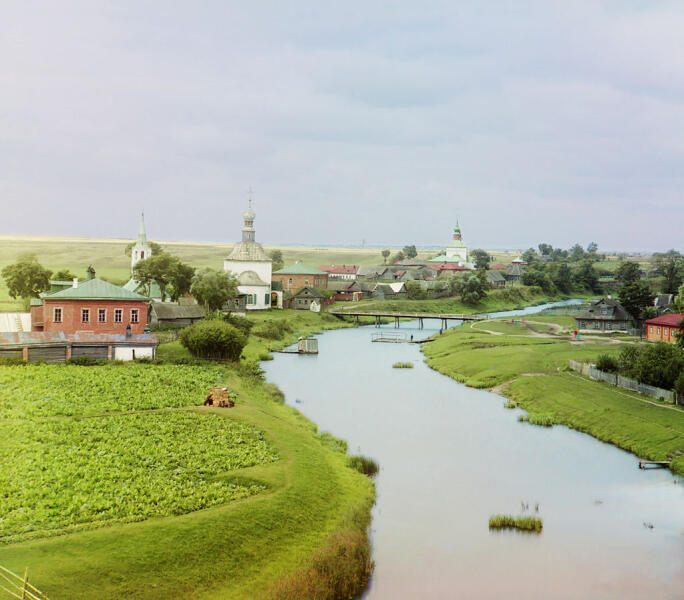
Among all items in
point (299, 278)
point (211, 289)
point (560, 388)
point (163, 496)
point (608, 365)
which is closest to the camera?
point (163, 496)

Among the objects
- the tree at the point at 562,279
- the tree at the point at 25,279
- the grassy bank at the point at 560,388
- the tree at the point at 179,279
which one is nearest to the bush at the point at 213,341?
the grassy bank at the point at 560,388

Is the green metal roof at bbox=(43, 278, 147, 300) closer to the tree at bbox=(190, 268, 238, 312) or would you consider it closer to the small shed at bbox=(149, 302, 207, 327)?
the small shed at bbox=(149, 302, 207, 327)

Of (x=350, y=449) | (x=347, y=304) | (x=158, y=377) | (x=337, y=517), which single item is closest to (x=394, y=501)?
(x=337, y=517)

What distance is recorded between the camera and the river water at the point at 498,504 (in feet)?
78.9

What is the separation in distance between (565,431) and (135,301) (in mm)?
34733

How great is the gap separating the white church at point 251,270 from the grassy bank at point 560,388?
36.5 m

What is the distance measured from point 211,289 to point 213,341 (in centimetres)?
2452

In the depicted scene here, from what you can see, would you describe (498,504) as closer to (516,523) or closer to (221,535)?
(516,523)

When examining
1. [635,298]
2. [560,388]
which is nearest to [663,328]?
[635,298]

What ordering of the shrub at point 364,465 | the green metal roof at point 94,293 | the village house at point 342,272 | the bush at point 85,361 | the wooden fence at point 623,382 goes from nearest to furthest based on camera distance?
the shrub at point 364,465
the wooden fence at point 623,382
the bush at point 85,361
the green metal roof at point 94,293
the village house at point 342,272

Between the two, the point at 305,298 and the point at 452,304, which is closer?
the point at 305,298

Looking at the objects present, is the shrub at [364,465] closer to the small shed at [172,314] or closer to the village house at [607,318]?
the small shed at [172,314]

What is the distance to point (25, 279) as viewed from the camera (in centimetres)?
8612

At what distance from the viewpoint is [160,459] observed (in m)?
29.4
